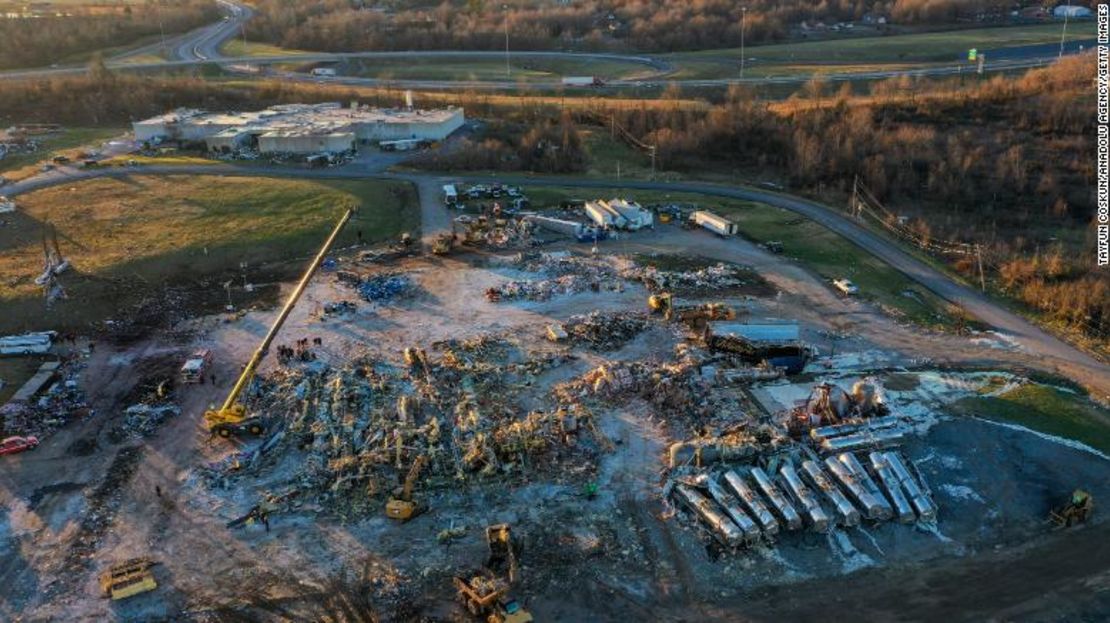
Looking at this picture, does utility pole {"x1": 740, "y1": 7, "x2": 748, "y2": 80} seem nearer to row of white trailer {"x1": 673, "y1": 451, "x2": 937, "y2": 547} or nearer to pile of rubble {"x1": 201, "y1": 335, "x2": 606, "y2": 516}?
pile of rubble {"x1": 201, "y1": 335, "x2": 606, "y2": 516}

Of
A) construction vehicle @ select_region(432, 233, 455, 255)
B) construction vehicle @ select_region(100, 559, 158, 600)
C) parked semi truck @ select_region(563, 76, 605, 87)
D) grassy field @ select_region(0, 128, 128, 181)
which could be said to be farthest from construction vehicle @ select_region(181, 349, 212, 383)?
parked semi truck @ select_region(563, 76, 605, 87)

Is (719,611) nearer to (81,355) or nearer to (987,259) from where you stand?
(81,355)

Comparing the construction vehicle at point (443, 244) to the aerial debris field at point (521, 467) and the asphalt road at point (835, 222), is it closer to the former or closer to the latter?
the asphalt road at point (835, 222)

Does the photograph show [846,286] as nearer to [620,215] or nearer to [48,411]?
[620,215]

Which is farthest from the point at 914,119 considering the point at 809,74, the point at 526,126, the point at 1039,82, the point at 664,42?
the point at 664,42

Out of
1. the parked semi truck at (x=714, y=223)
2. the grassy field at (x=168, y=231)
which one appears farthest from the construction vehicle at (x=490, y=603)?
the parked semi truck at (x=714, y=223)
